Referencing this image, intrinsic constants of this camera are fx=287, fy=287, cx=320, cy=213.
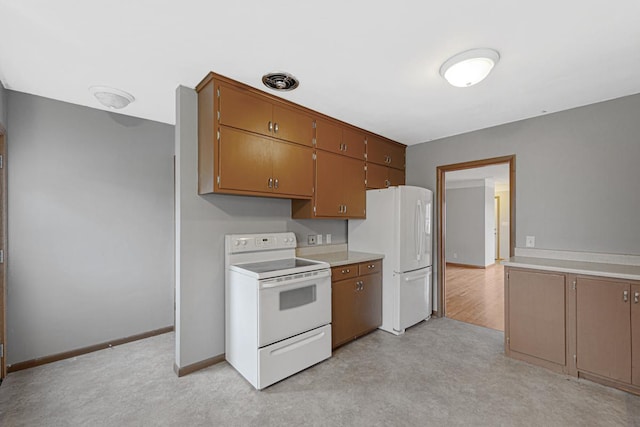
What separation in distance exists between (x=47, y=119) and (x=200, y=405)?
9.36ft

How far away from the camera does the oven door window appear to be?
239 centimetres

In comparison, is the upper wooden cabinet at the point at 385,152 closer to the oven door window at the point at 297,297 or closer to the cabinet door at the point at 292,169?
the cabinet door at the point at 292,169

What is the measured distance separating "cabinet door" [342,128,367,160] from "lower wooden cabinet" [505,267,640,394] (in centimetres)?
204

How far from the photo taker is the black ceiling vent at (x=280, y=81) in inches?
Answer: 89.9

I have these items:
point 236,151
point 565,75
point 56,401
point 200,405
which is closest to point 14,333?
point 56,401

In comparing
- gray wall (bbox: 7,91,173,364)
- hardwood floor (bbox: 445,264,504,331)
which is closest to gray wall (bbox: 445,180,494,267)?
hardwood floor (bbox: 445,264,504,331)

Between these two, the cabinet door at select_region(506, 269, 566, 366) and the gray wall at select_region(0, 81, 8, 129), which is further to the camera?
the cabinet door at select_region(506, 269, 566, 366)

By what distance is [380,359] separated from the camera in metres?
2.76

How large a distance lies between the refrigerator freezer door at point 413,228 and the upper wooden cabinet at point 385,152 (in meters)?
0.67

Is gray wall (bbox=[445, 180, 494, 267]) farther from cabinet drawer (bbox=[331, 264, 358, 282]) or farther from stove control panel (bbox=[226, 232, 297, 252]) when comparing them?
stove control panel (bbox=[226, 232, 297, 252])

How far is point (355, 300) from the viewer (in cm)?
312

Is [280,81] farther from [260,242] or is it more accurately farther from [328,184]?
[260,242]

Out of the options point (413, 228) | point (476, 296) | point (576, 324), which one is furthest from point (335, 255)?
point (476, 296)

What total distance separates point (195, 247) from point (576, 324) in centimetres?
332
